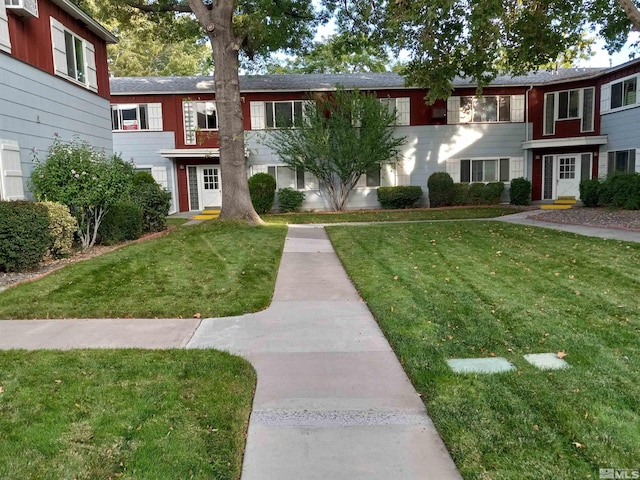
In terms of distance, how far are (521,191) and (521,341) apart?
17.7 metres

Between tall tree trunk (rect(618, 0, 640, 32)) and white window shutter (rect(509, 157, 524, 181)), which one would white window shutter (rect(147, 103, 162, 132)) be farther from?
tall tree trunk (rect(618, 0, 640, 32))

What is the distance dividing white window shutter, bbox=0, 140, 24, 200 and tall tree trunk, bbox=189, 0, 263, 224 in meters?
5.85

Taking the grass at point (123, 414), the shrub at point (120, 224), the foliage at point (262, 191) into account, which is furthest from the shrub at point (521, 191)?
the grass at point (123, 414)

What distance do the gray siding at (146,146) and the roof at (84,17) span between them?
22.9 ft

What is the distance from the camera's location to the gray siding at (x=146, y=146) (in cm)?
2152

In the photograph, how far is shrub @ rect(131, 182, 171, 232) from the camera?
13555 millimetres

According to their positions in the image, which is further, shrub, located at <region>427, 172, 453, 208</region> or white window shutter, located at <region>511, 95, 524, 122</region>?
white window shutter, located at <region>511, 95, 524, 122</region>

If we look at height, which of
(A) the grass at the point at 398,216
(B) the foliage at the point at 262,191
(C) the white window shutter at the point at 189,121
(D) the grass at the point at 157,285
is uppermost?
(C) the white window shutter at the point at 189,121

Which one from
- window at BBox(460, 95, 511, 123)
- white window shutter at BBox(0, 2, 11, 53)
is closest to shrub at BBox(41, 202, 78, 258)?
white window shutter at BBox(0, 2, 11, 53)

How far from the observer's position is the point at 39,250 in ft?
27.1

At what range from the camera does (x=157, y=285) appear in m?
7.12

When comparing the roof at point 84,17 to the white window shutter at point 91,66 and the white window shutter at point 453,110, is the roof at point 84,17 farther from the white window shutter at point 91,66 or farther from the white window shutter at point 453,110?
the white window shutter at point 453,110

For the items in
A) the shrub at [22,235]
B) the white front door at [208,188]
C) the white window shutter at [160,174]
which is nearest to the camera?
the shrub at [22,235]

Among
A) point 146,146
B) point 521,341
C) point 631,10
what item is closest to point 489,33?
point 631,10
